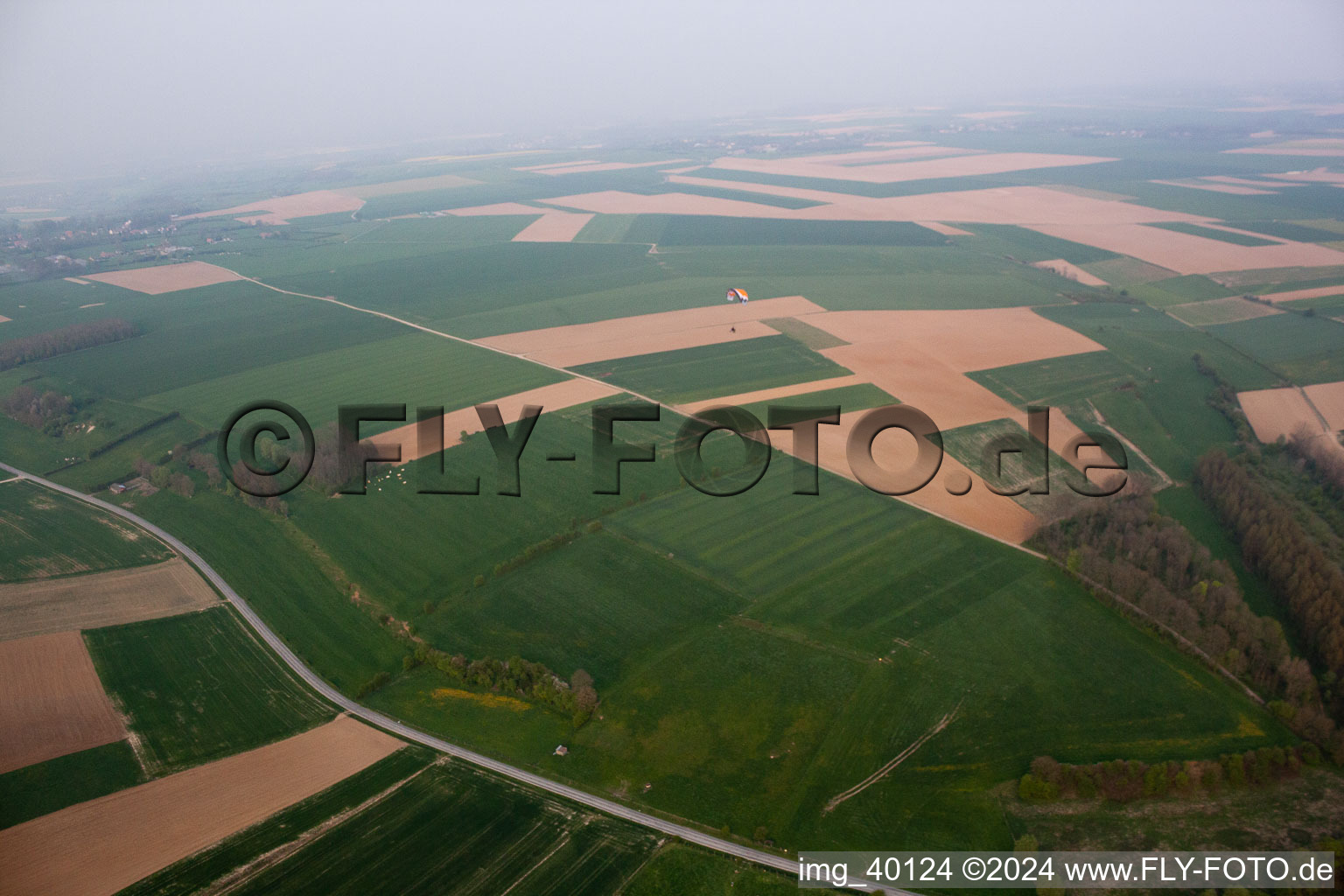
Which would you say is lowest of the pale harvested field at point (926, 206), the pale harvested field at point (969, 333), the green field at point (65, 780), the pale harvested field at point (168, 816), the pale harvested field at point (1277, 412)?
the pale harvested field at point (168, 816)

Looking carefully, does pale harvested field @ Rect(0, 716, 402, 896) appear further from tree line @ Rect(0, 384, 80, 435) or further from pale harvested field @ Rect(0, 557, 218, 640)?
tree line @ Rect(0, 384, 80, 435)

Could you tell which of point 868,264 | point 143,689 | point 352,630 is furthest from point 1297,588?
point 868,264

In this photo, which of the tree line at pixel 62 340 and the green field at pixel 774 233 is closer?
the tree line at pixel 62 340

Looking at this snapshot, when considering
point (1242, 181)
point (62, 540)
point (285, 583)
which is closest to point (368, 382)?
point (62, 540)

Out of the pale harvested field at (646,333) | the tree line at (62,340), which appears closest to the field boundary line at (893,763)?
the pale harvested field at (646,333)

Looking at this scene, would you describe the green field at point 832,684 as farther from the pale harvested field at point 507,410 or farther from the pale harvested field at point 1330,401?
the pale harvested field at point 1330,401

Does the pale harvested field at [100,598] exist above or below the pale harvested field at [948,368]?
below
